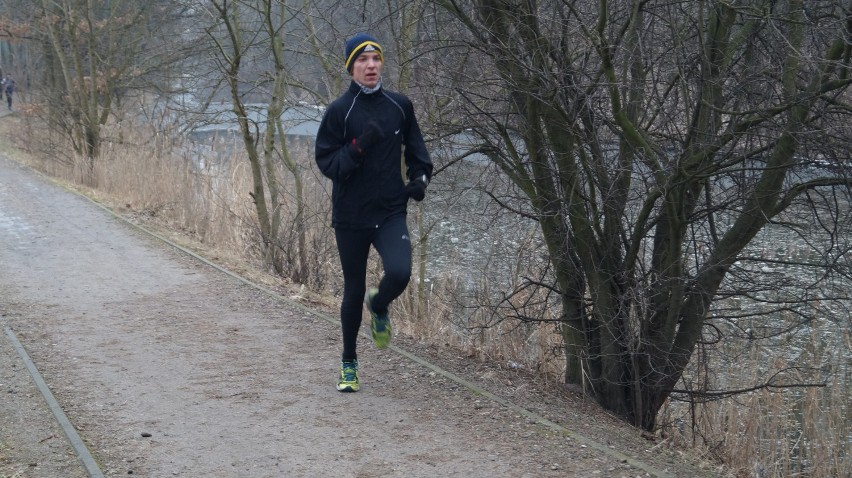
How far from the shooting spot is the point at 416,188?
5.66 meters

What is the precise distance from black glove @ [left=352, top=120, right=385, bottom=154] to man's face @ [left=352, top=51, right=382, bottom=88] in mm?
233

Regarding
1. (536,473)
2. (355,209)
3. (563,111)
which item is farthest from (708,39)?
(536,473)

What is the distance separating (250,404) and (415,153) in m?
1.83

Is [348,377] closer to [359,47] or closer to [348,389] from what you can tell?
[348,389]

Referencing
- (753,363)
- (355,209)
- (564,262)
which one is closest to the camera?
(355,209)

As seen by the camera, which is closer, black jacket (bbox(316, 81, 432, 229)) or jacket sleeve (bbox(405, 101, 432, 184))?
black jacket (bbox(316, 81, 432, 229))

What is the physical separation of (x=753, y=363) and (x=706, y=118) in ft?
11.2

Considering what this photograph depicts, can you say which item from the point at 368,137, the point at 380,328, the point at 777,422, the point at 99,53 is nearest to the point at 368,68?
the point at 368,137

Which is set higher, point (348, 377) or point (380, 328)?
point (380, 328)

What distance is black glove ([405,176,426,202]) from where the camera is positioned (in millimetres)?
5660

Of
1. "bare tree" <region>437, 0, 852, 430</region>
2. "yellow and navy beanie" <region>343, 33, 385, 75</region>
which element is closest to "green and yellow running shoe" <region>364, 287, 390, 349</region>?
"yellow and navy beanie" <region>343, 33, 385, 75</region>

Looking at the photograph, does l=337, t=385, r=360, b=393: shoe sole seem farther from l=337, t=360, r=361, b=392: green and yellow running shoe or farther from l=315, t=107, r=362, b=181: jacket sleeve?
l=315, t=107, r=362, b=181: jacket sleeve

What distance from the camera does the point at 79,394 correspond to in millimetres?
6105

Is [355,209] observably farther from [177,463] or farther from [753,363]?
[753,363]
